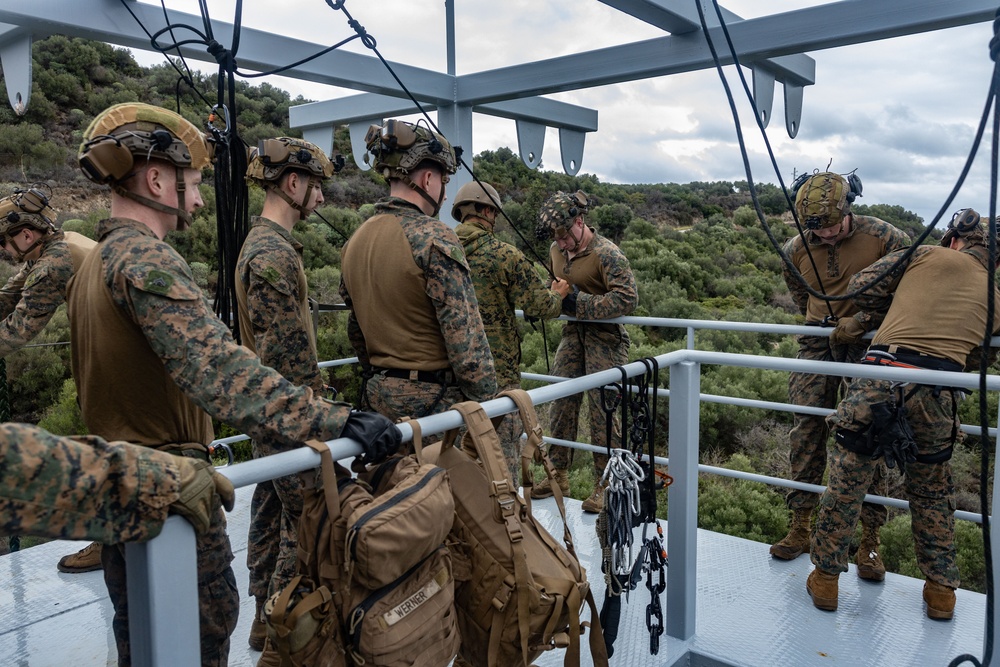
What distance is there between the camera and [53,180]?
1717 centimetres

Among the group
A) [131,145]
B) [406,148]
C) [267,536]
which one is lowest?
[267,536]

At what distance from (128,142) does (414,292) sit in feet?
3.97

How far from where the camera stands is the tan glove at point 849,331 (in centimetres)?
388

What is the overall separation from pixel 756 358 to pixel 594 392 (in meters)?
2.09

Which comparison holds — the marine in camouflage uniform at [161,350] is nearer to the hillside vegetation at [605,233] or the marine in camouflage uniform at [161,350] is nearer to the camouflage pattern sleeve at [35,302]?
the camouflage pattern sleeve at [35,302]

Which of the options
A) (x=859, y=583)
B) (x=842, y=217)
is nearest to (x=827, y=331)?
(x=842, y=217)

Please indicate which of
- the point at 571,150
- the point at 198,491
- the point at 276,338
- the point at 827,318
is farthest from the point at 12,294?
the point at 827,318

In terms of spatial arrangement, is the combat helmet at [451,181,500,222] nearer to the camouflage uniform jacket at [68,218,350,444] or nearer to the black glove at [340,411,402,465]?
the camouflage uniform jacket at [68,218,350,444]

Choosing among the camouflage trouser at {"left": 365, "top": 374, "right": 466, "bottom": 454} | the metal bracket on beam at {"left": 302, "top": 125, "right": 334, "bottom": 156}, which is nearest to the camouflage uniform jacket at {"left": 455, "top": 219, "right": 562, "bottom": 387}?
the camouflage trouser at {"left": 365, "top": 374, "right": 466, "bottom": 454}

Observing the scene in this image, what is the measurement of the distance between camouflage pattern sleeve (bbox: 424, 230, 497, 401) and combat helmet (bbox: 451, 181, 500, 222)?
1.00 metres

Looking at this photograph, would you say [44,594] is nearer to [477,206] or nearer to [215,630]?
[215,630]

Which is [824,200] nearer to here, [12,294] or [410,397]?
[410,397]

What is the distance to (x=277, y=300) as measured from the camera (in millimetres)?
2859

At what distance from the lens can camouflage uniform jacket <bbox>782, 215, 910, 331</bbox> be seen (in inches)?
159
